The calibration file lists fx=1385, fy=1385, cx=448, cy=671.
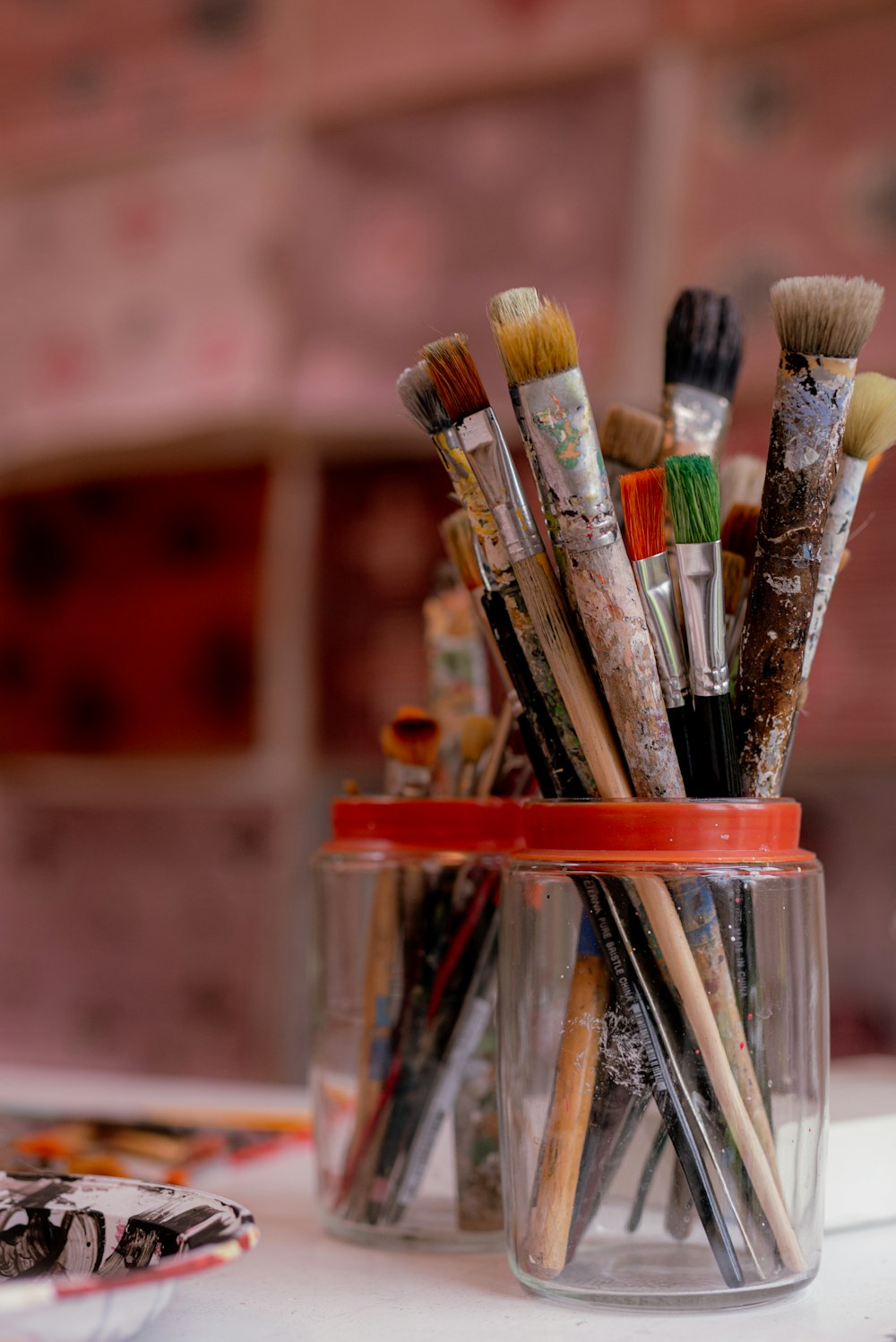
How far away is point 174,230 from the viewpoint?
1.35 meters

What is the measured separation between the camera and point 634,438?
1.68ft

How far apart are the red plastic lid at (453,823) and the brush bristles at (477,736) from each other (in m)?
0.02

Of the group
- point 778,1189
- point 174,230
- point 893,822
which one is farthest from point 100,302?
point 778,1189

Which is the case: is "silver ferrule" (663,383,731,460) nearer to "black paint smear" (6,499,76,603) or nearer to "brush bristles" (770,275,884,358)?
"brush bristles" (770,275,884,358)

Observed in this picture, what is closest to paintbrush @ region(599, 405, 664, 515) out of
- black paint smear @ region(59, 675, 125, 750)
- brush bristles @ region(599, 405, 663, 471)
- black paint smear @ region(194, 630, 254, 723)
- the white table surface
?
brush bristles @ region(599, 405, 663, 471)

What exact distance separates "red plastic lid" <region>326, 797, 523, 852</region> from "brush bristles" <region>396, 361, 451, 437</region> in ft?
0.51

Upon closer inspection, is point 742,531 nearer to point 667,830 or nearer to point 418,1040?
point 667,830

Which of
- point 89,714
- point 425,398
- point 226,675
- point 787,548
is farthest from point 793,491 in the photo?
point 89,714

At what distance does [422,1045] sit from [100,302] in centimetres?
105

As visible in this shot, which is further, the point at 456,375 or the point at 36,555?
the point at 36,555

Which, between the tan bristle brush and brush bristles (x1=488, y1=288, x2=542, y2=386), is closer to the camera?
brush bristles (x1=488, y1=288, x2=542, y2=386)

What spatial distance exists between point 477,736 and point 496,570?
0.37 feet

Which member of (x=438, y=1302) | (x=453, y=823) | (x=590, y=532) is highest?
(x=590, y=532)

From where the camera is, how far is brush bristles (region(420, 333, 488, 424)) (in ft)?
1.49
